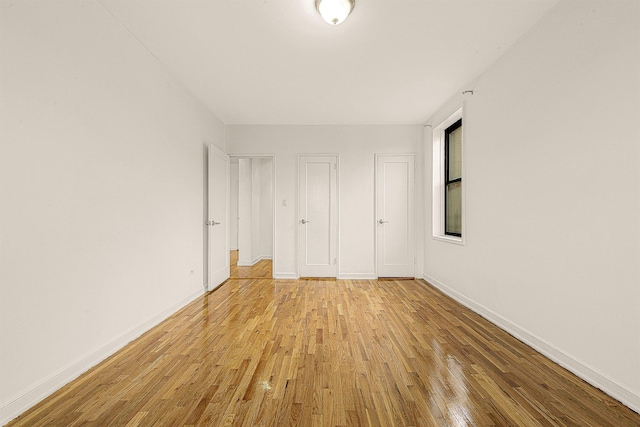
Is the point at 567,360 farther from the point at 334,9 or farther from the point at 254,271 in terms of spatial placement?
the point at 254,271

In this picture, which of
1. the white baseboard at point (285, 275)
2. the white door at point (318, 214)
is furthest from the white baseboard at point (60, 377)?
the white door at point (318, 214)

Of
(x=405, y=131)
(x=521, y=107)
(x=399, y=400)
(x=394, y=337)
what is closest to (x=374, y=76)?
(x=521, y=107)

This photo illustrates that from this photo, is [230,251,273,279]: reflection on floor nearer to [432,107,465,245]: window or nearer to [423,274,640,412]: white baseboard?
[432,107,465,245]: window

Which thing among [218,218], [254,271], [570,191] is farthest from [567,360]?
[254,271]

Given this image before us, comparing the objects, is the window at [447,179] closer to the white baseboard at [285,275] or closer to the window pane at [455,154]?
the window pane at [455,154]

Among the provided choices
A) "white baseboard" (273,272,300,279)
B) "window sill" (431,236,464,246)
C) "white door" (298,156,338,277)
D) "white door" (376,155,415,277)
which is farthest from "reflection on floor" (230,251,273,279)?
"window sill" (431,236,464,246)

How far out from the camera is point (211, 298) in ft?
13.1

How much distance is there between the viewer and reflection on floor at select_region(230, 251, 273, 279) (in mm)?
5480

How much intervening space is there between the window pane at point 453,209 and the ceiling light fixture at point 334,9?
9.37 ft

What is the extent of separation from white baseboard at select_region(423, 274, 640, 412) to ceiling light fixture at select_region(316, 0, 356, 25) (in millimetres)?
2873

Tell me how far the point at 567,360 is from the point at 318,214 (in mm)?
3716

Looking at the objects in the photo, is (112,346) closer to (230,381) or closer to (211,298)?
(230,381)

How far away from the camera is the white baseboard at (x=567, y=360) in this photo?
1.73 m

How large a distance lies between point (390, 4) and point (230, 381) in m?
2.82
